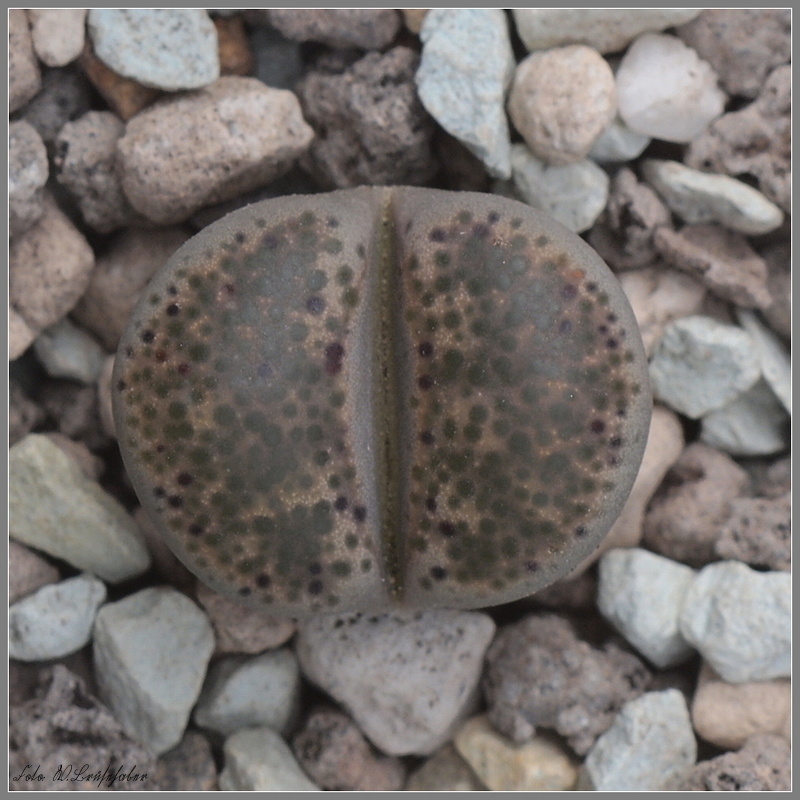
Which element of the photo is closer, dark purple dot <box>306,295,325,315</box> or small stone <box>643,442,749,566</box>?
dark purple dot <box>306,295,325,315</box>

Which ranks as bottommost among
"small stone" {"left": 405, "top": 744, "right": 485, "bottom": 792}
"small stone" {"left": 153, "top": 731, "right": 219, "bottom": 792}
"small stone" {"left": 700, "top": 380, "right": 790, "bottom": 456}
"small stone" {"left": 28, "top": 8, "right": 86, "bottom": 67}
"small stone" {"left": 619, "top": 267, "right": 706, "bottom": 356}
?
"small stone" {"left": 405, "top": 744, "right": 485, "bottom": 792}

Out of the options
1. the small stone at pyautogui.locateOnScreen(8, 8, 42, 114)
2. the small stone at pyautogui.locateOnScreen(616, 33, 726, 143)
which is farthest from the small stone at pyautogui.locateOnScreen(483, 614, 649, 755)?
the small stone at pyautogui.locateOnScreen(8, 8, 42, 114)

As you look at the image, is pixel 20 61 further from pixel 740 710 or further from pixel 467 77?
pixel 740 710

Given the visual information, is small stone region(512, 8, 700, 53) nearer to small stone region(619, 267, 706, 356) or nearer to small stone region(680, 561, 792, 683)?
small stone region(619, 267, 706, 356)

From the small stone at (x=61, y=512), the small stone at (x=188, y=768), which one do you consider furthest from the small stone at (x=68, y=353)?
the small stone at (x=188, y=768)

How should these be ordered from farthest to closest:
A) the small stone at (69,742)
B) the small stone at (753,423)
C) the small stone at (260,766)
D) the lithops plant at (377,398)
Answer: the small stone at (753,423) → the small stone at (260,766) → the small stone at (69,742) → the lithops plant at (377,398)

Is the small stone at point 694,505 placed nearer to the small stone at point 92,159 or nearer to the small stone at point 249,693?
the small stone at point 249,693

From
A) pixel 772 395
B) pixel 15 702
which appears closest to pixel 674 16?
pixel 772 395
